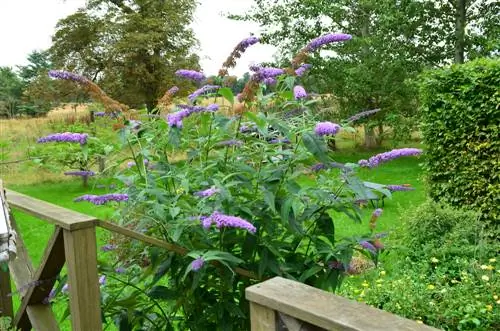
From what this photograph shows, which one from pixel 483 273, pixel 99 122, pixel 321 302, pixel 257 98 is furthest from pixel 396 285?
pixel 321 302

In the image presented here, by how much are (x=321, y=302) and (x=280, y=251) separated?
33.8 inches

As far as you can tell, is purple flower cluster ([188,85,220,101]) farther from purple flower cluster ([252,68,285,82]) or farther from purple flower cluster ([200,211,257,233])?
purple flower cluster ([200,211,257,233])

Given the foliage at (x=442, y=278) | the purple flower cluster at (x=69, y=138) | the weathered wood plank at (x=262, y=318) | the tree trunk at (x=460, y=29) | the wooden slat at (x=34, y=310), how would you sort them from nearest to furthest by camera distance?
the weathered wood plank at (x=262, y=318)
the purple flower cluster at (x=69, y=138)
the wooden slat at (x=34, y=310)
the foliage at (x=442, y=278)
the tree trunk at (x=460, y=29)

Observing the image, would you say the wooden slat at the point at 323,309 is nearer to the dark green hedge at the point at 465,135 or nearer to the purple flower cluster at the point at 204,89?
the purple flower cluster at the point at 204,89

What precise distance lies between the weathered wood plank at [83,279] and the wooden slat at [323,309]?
0.88 m

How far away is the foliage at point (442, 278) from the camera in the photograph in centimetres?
310

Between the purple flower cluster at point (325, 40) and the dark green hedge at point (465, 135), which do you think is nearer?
the purple flower cluster at point (325, 40)

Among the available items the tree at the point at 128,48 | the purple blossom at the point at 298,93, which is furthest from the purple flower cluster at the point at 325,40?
the tree at the point at 128,48

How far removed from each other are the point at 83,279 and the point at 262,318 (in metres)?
0.91

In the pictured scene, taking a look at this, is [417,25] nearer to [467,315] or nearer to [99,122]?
[467,315]

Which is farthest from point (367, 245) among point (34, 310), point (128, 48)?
point (128, 48)

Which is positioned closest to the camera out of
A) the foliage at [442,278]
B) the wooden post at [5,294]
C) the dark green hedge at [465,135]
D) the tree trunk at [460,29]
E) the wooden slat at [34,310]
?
the wooden slat at [34,310]

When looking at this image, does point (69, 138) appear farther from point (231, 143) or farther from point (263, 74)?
point (263, 74)

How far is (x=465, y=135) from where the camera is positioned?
521cm
